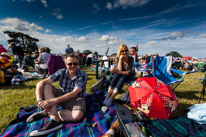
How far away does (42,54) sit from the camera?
17.4 ft

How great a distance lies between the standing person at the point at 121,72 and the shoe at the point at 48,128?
1.31 metres

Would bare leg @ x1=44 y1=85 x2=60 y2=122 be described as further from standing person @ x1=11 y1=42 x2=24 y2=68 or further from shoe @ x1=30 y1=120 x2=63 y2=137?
standing person @ x1=11 y1=42 x2=24 y2=68

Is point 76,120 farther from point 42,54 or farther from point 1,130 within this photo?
point 42,54

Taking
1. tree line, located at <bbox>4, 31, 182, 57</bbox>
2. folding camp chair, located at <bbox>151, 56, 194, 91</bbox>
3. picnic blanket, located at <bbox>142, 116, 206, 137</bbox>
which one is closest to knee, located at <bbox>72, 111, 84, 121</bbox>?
picnic blanket, located at <bbox>142, 116, 206, 137</bbox>

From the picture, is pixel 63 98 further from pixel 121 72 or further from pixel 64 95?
pixel 121 72

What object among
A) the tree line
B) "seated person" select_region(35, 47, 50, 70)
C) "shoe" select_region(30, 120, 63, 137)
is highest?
the tree line

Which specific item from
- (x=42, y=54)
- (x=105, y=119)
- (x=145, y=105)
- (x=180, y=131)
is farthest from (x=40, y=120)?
(x=42, y=54)

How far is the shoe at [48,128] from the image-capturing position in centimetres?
152

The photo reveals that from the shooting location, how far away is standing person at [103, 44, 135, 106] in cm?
275

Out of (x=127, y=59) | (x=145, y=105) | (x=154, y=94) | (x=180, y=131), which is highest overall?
(x=127, y=59)

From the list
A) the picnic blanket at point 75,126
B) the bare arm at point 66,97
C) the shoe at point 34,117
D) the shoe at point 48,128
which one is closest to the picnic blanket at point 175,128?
the picnic blanket at point 75,126

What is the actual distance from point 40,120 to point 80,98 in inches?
32.9

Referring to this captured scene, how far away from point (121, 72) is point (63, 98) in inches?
64.2

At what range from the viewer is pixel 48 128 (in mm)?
1616
